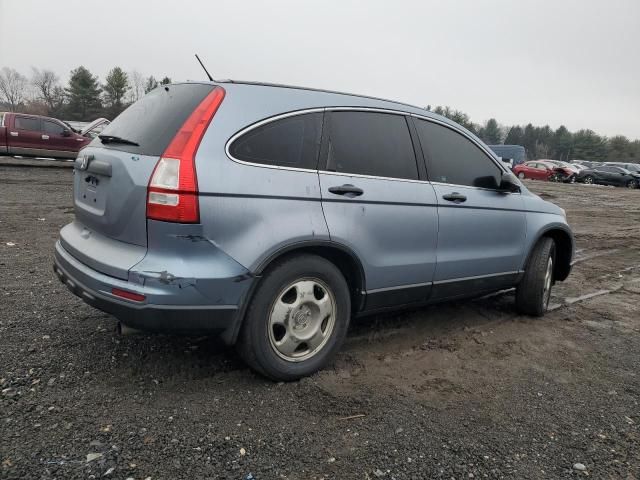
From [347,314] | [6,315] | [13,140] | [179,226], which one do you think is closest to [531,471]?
[347,314]

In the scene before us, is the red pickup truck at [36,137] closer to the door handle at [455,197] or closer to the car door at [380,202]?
the car door at [380,202]

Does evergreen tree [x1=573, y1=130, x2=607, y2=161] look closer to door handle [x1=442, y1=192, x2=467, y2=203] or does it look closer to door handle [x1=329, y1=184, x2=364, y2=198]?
door handle [x1=442, y1=192, x2=467, y2=203]

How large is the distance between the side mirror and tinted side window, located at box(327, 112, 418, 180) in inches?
40.9

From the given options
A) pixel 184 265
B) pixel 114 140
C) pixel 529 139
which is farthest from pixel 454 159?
pixel 529 139

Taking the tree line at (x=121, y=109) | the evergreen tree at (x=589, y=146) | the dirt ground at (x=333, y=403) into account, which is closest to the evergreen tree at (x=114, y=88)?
the tree line at (x=121, y=109)

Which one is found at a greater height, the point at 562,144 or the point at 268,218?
→ the point at 562,144

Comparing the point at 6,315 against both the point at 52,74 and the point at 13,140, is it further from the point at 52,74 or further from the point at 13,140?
the point at 52,74

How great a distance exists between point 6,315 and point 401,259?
2.93 m

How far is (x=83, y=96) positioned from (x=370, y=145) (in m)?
63.0

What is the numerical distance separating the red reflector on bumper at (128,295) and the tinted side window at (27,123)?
56.1 feet

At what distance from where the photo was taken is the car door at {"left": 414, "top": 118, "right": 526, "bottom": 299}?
3.72 m

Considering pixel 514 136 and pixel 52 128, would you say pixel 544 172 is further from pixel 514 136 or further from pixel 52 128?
pixel 514 136

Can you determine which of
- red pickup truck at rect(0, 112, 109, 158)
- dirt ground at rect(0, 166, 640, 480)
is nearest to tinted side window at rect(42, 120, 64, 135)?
red pickup truck at rect(0, 112, 109, 158)

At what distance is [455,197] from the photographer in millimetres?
3760
